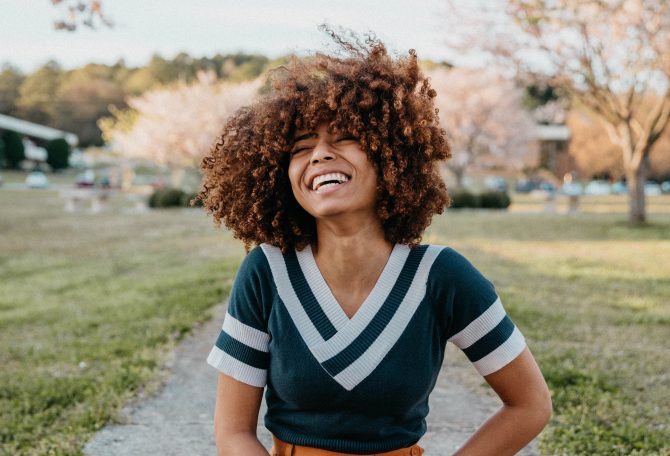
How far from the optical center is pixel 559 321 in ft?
19.2

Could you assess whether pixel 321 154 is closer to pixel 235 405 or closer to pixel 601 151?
pixel 235 405

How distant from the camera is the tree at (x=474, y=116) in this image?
34344 millimetres

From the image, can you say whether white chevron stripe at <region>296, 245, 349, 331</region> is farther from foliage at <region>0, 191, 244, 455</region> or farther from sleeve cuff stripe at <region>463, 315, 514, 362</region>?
foliage at <region>0, 191, 244, 455</region>

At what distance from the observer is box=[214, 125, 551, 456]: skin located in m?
1.79

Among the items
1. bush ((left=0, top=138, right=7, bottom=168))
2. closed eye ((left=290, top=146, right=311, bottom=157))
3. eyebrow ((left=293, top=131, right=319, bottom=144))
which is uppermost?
eyebrow ((left=293, top=131, right=319, bottom=144))

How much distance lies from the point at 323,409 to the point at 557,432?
1.84 metres

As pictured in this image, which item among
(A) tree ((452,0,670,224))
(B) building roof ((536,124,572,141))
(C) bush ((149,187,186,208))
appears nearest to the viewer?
(A) tree ((452,0,670,224))

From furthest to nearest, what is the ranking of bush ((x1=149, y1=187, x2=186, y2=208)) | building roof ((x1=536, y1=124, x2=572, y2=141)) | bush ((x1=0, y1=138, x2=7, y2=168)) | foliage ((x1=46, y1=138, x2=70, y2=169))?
1. building roof ((x1=536, y1=124, x2=572, y2=141))
2. foliage ((x1=46, y1=138, x2=70, y2=169))
3. bush ((x1=0, y1=138, x2=7, y2=168))
4. bush ((x1=149, y1=187, x2=186, y2=208))

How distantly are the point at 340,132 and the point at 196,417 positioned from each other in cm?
219

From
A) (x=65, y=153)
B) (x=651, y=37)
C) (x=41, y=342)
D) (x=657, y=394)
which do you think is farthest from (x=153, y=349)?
(x=65, y=153)

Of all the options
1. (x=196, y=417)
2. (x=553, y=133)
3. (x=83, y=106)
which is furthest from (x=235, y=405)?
(x=83, y=106)

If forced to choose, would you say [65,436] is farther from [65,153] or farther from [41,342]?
[65,153]

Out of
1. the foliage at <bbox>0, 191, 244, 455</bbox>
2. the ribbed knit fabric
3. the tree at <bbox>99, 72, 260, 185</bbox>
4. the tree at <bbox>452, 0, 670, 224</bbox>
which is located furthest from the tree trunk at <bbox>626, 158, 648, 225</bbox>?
the tree at <bbox>99, 72, 260, 185</bbox>

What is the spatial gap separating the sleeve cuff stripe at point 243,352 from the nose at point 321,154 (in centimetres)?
51
